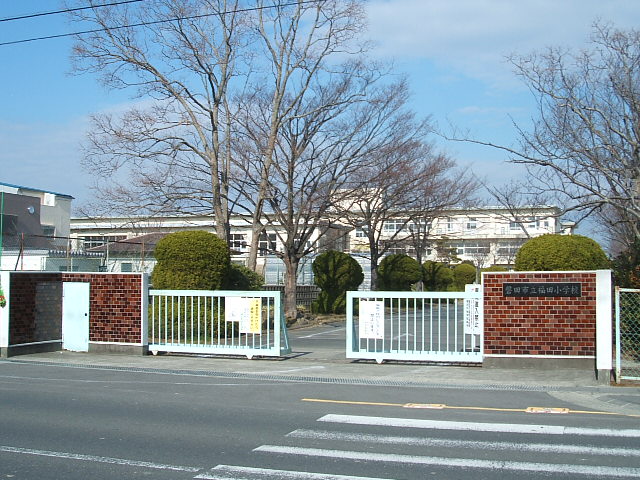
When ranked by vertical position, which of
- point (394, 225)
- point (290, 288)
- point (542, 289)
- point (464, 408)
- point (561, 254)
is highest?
point (394, 225)

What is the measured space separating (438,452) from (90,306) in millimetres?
11944

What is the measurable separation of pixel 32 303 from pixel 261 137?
1248 cm

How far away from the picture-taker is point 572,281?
45.6ft

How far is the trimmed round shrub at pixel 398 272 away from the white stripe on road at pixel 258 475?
3386cm

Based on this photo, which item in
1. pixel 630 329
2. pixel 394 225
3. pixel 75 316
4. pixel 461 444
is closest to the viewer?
pixel 461 444

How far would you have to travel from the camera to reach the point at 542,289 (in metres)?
14.1

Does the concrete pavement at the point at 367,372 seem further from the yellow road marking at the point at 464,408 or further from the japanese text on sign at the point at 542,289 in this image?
the japanese text on sign at the point at 542,289

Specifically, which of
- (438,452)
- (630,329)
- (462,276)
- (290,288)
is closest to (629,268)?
(630,329)

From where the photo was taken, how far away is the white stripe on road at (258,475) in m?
6.58

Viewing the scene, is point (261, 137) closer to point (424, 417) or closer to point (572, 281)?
point (572, 281)

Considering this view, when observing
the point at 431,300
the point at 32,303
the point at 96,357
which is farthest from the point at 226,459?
the point at 32,303

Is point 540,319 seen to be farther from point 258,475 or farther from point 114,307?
point 114,307

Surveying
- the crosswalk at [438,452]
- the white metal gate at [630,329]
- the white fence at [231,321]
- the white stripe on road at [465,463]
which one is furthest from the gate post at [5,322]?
the white metal gate at [630,329]

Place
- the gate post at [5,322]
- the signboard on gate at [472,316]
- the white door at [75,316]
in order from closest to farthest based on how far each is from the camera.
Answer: the signboard on gate at [472,316]
the gate post at [5,322]
the white door at [75,316]
